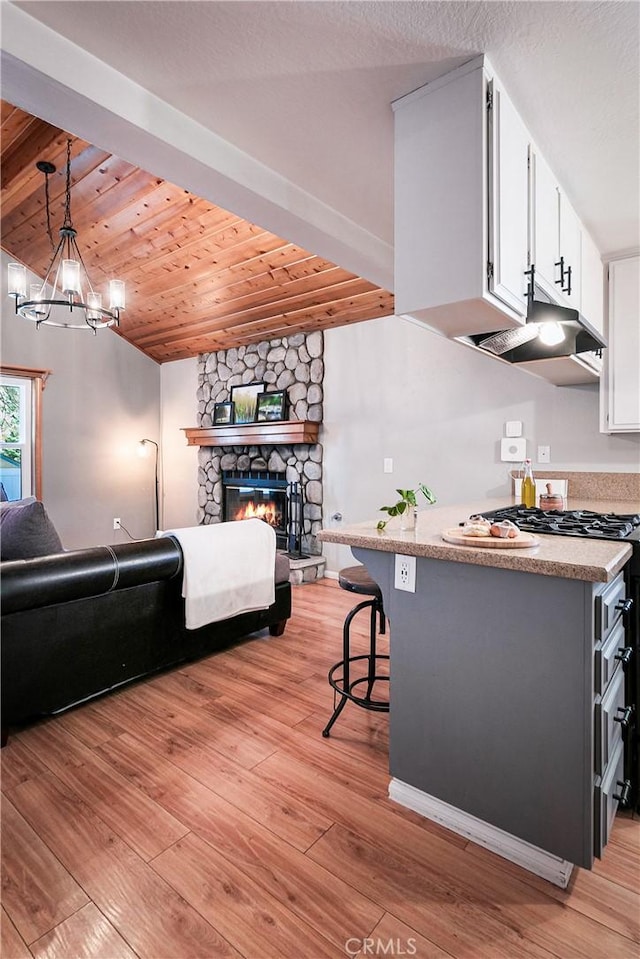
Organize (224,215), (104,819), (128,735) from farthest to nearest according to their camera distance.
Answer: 1. (224,215)
2. (128,735)
3. (104,819)

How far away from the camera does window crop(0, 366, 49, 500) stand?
213 inches

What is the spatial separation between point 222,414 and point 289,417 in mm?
1044

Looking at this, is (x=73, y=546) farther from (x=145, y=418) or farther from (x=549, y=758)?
(x=549, y=758)

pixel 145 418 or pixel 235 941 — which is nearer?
pixel 235 941

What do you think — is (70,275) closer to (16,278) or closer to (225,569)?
(16,278)

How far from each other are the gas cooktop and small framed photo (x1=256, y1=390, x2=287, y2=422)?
3.04 m

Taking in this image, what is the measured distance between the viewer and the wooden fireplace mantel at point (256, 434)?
16.1 ft

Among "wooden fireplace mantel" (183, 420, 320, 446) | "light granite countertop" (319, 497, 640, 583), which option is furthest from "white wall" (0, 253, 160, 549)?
"light granite countertop" (319, 497, 640, 583)

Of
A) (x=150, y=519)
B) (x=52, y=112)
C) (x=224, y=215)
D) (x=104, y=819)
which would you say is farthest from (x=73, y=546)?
Result: (x=52, y=112)

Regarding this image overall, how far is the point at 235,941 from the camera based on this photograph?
1260mm

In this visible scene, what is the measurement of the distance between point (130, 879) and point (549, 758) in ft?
4.15

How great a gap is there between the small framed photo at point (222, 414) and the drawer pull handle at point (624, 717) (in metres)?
4.78

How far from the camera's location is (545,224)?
1.99 metres

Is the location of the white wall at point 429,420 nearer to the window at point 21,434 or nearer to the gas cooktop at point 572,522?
the gas cooktop at point 572,522
